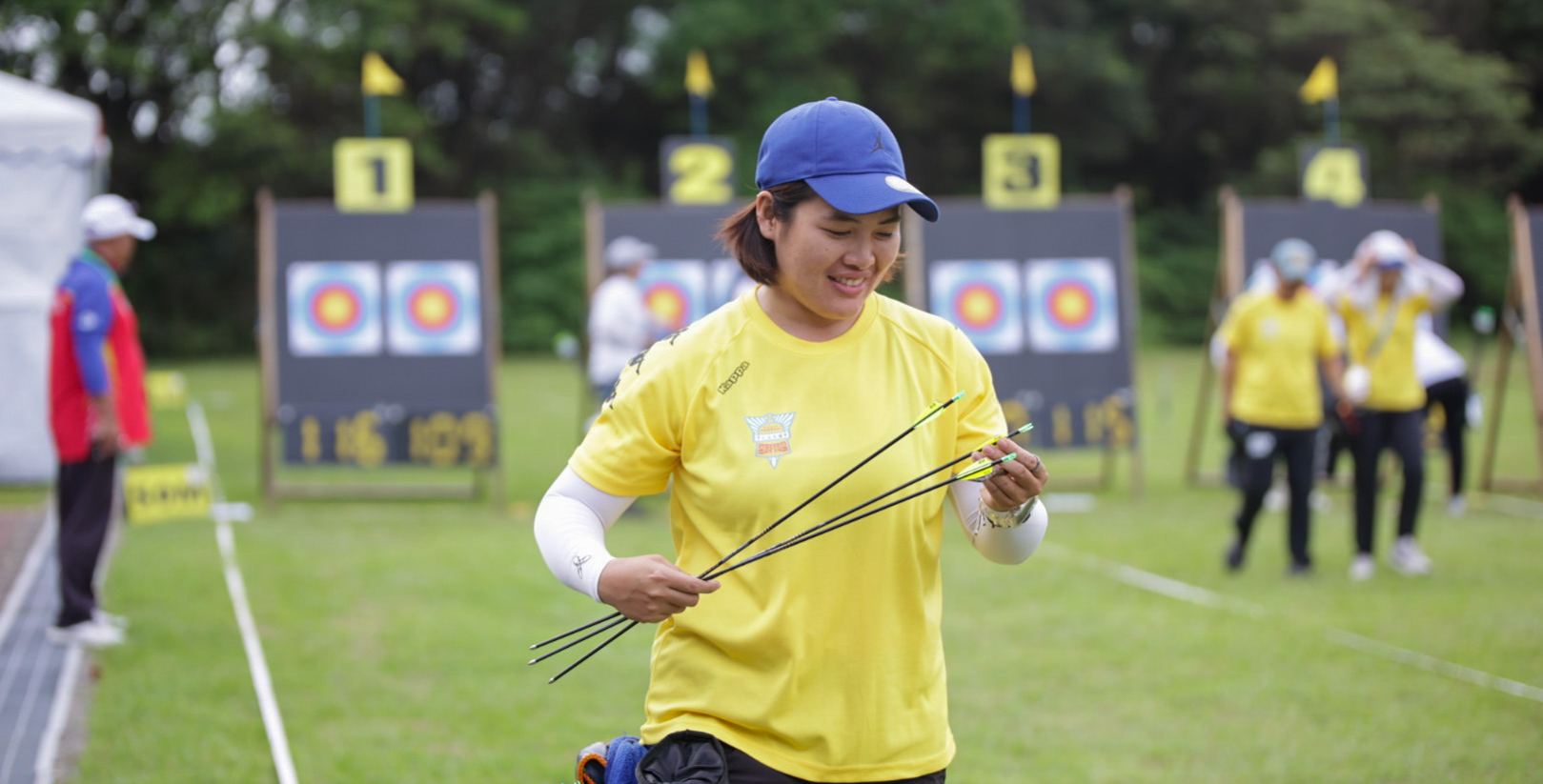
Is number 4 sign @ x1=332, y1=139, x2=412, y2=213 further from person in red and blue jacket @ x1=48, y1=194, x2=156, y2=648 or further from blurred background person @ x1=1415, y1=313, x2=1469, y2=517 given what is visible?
blurred background person @ x1=1415, y1=313, x2=1469, y2=517

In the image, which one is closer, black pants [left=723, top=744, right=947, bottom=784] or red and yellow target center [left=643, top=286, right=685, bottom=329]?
black pants [left=723, top=744, right=947, bottom=784]

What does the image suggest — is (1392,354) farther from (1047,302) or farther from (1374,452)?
(1047,302)

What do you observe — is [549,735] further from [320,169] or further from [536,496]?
[320,169]

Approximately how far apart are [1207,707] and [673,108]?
1122 inches

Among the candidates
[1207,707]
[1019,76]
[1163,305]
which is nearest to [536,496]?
[1019,76]

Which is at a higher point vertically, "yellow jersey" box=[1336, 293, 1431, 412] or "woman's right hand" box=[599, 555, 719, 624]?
"yellow jersey" box=[1336, 293, 1431, 412]

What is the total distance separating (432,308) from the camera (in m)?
10.1

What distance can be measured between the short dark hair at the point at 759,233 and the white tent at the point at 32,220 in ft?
28.6

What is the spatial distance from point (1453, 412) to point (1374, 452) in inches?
91.8

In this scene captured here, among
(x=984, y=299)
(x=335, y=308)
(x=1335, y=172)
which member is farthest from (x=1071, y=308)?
(x=335, y=308)

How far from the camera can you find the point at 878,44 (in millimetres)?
32156

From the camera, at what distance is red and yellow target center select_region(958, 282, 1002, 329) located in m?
10.4

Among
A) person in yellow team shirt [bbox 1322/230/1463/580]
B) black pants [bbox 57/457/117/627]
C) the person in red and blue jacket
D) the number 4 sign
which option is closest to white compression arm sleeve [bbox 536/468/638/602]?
the person in red and blue jacket

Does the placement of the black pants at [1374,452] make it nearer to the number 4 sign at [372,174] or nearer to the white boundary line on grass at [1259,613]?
the white boundary line on grass at [1259,613]
